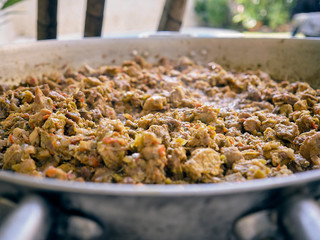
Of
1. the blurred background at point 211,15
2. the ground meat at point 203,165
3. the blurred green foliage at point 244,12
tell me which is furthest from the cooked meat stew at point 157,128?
the blurred green foliage at point 244,12

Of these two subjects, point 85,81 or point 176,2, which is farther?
point 176,2

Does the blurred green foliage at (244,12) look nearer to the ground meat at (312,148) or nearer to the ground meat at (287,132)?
the ground meat at (287,132)

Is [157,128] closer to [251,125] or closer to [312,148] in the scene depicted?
[251,125]

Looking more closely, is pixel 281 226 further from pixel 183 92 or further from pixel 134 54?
pixel 134 54

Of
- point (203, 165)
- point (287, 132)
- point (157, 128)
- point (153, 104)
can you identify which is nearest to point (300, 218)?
Result: point (203, 165)

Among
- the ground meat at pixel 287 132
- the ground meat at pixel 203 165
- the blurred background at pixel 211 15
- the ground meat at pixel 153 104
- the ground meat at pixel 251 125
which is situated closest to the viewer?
the ground meat at pixel 203 165

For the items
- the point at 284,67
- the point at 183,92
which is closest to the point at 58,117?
the point at 183,92

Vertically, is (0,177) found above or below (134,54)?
above
